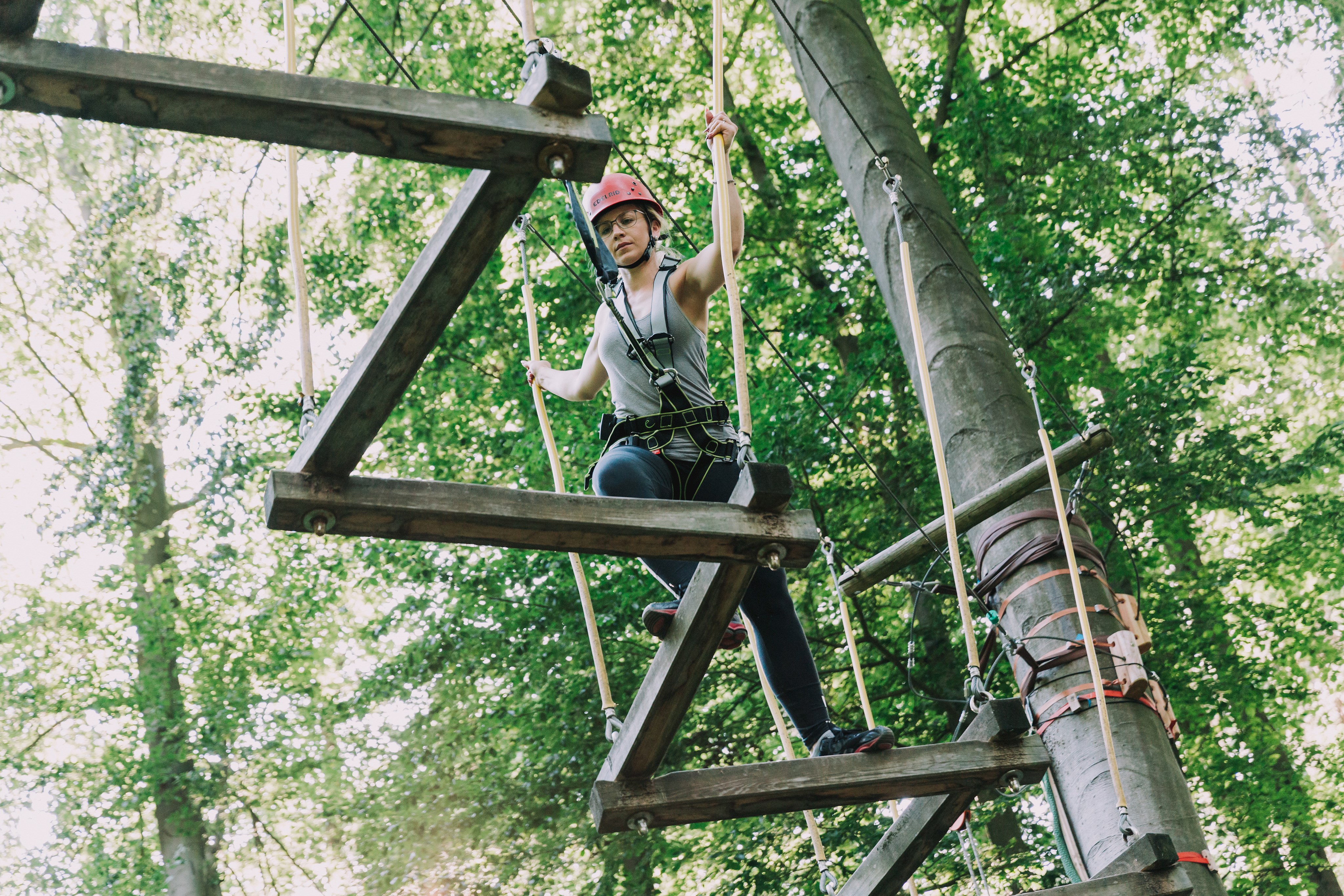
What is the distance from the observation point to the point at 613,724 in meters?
2.77

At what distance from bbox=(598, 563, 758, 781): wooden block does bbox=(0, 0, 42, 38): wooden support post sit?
1418 mm

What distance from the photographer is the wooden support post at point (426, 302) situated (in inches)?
77.5

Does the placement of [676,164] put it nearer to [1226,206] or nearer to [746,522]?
[1226,206]

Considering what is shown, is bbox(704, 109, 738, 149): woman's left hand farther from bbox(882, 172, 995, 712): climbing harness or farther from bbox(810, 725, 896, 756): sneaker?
bbox(810, 725, 896, 756): sneaker

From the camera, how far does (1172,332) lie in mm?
10617

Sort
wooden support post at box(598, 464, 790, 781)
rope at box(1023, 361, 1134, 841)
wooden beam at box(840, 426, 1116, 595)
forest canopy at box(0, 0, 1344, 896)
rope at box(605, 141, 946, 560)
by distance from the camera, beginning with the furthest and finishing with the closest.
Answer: forest canopy at box(0, 0, 1344, 896) → wooden beam at box(840, 426, 1116, 595) → rope at box(605, 141, 946, 560) → rope at box(1023, 361, 1134, 841) → wooden support post at box(598, 464, 790, 781)

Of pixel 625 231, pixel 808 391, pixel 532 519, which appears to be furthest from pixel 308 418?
pixel 808 391

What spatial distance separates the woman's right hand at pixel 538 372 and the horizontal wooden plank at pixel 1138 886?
184 cm

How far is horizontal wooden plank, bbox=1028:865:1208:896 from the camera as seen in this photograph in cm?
316

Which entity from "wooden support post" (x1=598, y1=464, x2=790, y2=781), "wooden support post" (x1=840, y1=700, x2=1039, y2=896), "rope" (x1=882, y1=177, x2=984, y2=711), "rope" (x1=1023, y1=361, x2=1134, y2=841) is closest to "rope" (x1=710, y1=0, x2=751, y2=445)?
"wooden support post" (x1=598, y1=464, x2=790, y2=781)

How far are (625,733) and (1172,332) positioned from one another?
9195mm

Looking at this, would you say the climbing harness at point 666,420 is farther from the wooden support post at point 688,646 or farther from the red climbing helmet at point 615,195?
the wooden support post at point 688,646

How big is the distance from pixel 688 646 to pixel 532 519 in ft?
1.60

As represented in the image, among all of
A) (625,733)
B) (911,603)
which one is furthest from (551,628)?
(625,733)
